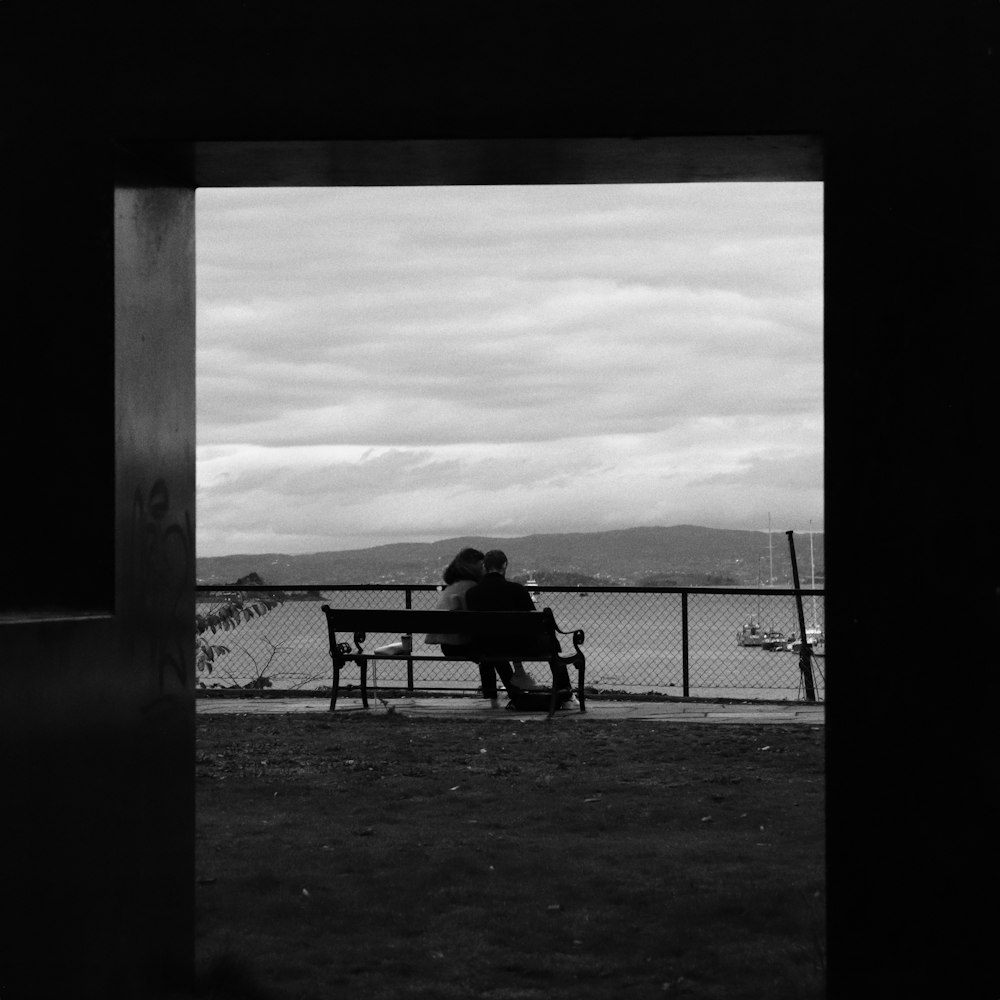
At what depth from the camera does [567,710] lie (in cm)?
1198

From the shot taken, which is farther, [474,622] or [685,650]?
[685,650]

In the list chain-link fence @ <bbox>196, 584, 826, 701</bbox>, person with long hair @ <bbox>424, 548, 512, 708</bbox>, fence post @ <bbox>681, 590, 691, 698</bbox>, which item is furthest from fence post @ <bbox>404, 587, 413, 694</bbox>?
fence post @ <bbox>681, 590, 691, 698</bbox>

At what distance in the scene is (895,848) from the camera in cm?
404

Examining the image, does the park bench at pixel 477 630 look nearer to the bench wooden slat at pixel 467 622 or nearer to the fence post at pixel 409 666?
the bench wooden slat at pixel 467 622

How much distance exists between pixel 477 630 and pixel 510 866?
Result: 5.06 m

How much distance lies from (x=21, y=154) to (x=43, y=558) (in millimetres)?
1124

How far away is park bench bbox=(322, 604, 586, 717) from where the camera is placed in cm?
1145

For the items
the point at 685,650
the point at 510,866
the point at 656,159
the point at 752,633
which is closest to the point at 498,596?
the point at 685,650

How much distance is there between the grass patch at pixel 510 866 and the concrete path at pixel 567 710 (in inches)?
41.3

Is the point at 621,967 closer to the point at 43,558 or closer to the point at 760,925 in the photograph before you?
the point at 760,925

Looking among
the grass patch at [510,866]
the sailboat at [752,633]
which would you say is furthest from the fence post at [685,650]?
the grass patch at [510,866]

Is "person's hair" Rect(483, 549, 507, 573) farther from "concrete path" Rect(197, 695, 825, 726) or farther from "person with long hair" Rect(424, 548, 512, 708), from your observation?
"concrete path" Rect(197, 695, 825, 726)

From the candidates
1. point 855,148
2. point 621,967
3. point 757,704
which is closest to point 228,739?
point 757,704

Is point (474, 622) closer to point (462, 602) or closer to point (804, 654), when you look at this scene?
point (462, 602)
